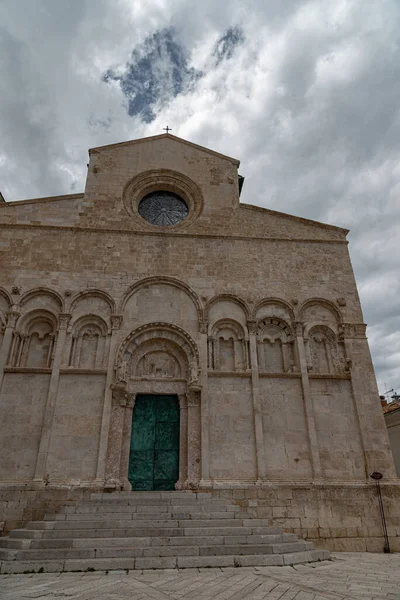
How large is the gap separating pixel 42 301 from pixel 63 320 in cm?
100

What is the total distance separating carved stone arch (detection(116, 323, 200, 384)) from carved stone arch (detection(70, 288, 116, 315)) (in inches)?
43.4

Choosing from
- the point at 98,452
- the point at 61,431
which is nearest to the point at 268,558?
the point at 98,452

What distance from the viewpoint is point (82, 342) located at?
1109 cm

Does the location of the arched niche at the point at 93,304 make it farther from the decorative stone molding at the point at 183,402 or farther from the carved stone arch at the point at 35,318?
the decorative stone molding at the point at 183,402

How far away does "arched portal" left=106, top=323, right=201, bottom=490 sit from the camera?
9.80m

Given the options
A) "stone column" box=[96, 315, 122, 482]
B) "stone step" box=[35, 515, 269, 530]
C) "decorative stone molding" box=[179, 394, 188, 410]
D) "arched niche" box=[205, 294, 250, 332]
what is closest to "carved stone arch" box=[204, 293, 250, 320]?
"arched niche" box=[205, 294, 250, 332]

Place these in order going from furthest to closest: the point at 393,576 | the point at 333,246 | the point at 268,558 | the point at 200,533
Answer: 1. the point at 333,246
2. the point at 200,533
3. the point at 268,558
4. the point at 393,576

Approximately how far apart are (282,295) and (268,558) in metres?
7.38

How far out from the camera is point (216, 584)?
15.7 ft


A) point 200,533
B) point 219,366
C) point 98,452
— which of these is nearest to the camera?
point 200,533

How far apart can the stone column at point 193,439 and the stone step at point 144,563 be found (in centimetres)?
Answer: 350

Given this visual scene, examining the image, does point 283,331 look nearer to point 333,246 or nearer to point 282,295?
point 282,295

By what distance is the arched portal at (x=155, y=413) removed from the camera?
32.1 ft

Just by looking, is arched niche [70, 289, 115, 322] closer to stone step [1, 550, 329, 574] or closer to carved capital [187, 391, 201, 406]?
carved capital [187, 391, 201, 406]
